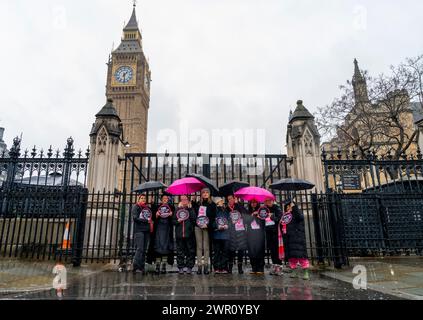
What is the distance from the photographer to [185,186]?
6.96 meters

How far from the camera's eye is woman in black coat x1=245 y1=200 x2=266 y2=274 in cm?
672

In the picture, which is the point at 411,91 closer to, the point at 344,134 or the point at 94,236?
the point at 344,134

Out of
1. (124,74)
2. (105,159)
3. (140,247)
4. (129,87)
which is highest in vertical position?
(124,74)

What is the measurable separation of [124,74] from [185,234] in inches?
3182

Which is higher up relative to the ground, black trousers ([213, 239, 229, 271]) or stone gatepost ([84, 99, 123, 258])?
stone gatepost ([84, 99, 123, 258])

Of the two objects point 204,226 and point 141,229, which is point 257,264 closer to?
point 204,226

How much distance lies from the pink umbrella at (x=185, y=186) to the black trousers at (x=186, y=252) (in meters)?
1.12

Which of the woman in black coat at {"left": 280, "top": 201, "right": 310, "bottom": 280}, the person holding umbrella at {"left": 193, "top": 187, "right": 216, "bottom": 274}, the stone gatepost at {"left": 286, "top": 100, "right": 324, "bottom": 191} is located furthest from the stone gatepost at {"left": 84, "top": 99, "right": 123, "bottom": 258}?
the stone gatepost at {"left": 286, "top": 100, "right": 324, "bottom": 191}

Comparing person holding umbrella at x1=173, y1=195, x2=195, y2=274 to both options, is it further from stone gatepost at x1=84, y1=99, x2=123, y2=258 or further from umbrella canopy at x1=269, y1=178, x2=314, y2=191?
stone gatepost at x1=84, y1=99, x2=123, y2=258

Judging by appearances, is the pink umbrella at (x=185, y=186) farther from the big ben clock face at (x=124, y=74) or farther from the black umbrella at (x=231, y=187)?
the big ben clock face at (x=124, y=74)

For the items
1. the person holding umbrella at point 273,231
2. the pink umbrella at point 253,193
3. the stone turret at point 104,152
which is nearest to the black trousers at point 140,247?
the pink umbrella at point 253,193

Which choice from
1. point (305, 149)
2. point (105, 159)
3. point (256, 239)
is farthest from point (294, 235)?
point (105, 159)

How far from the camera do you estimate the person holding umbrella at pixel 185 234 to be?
6586mm
